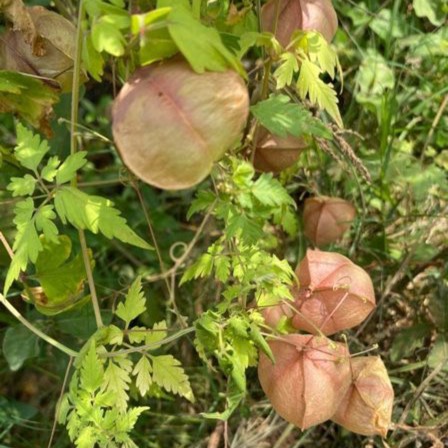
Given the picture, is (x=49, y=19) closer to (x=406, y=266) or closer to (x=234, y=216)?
(x=234, y=216)

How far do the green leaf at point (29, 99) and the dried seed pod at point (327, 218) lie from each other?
690 millimetres

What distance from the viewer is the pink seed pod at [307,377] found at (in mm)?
1479

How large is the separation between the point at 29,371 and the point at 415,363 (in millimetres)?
1090

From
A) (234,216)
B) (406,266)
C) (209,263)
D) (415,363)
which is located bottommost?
(415,363)

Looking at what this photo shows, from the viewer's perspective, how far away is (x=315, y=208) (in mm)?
1951

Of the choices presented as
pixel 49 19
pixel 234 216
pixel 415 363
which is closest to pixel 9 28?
pixel 49 19

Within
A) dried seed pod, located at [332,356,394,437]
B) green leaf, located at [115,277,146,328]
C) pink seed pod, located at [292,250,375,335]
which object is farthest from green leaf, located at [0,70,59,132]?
dried seed pod, located at [332,356,394,437]

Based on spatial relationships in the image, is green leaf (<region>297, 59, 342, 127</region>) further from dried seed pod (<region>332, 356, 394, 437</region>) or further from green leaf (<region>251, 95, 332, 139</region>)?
dried seed pod (<region>332, 356, 394, 437</region>)

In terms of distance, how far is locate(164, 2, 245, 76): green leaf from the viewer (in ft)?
3.55

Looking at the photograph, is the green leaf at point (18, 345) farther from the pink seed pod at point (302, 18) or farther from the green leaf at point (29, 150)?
the pink seed pod at point (302, 18)

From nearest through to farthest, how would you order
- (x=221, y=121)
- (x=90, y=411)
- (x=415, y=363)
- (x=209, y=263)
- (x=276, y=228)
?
(x=221, y=121), (x=90, y=411), (x=209, y=263), (x=415, y=363), (x=276, y=228)

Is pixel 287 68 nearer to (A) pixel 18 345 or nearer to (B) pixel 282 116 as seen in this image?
(B) pixel 282 116

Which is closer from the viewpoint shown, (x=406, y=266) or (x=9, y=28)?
(x=9, y=28)

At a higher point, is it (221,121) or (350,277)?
(221,121)
